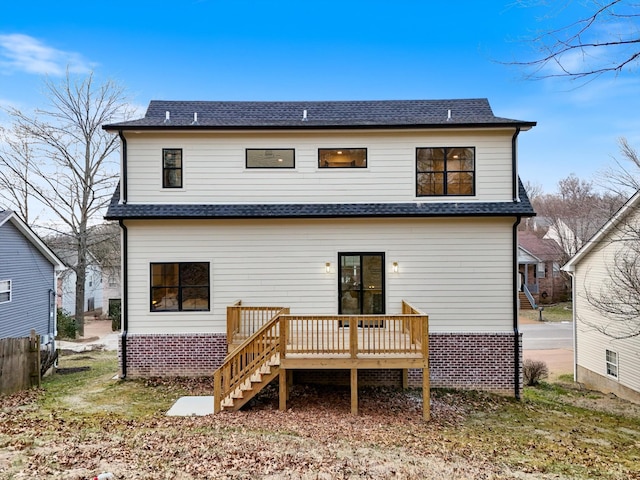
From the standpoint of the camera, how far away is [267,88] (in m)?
26.7

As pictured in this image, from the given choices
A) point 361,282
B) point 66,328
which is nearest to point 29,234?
point 66,328

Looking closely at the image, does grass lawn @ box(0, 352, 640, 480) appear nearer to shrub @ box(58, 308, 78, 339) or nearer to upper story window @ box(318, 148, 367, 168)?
upper story window @ box(318, 148, 367, 168)

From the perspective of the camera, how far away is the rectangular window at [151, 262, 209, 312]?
32.6 feet

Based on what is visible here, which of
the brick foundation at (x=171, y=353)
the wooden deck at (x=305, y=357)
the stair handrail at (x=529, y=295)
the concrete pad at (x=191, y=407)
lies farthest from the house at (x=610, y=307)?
the stair handrail at (x=529, y=295)

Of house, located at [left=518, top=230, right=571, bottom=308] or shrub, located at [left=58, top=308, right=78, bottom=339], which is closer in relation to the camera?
shrub, located at [left=58, top=308, right=78, bottom=339]

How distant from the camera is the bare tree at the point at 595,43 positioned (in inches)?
124

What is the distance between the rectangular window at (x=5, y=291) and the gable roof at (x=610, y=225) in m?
18.8

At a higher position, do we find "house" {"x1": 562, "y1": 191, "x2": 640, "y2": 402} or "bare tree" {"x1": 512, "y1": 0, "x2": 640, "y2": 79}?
→ "bare tree" {"x1": 512, "y1": 0, "x2": 640, "y2": 79}

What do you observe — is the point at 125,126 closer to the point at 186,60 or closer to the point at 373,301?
the point at 373,301

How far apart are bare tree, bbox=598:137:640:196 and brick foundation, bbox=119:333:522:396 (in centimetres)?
496

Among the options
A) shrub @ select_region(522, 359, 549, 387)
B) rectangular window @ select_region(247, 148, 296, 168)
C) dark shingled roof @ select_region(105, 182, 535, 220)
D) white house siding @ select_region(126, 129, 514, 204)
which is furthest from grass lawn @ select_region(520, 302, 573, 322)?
rectangular window @ select_region(247, 148, 296, 168)

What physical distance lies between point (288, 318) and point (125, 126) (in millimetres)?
6333

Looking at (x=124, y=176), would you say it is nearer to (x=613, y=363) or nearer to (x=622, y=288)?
(x=622, y=288)

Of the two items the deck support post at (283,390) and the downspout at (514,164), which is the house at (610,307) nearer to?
the downspout at (514,164)
